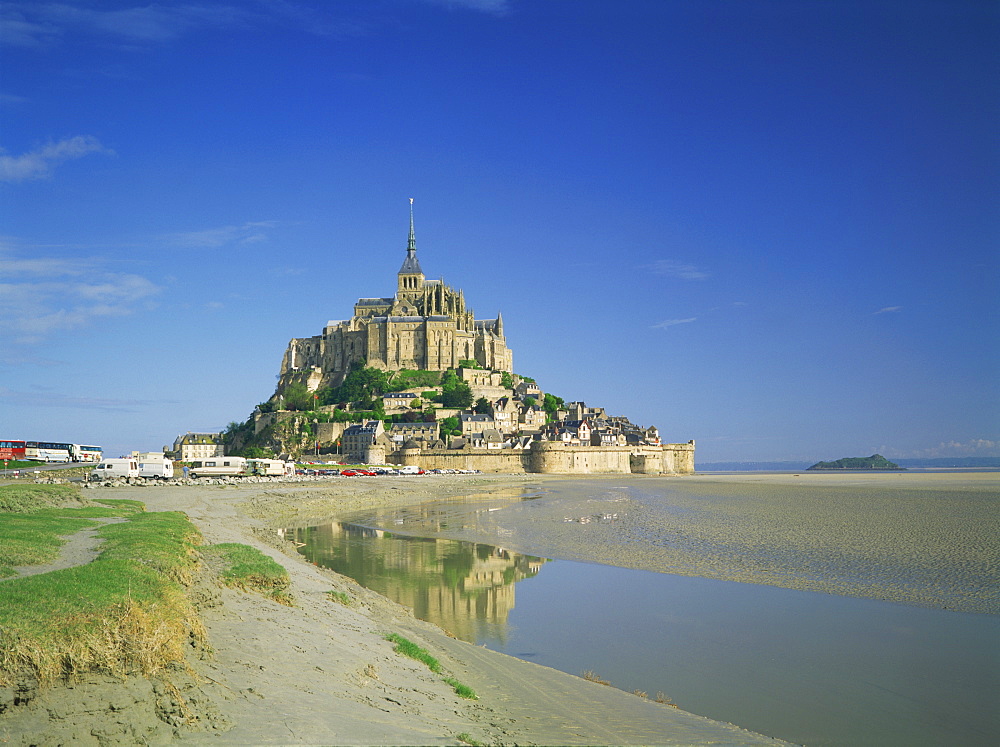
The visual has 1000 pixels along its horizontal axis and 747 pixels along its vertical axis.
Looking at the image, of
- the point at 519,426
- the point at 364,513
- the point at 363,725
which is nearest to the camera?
the point at 363,725

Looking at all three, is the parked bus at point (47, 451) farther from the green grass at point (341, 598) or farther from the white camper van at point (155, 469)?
the green grass at point (341, 598)

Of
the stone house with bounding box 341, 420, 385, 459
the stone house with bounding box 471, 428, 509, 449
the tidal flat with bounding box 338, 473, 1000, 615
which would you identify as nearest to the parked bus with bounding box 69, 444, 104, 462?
the stone house with bounding box 341, 420, 385, 459

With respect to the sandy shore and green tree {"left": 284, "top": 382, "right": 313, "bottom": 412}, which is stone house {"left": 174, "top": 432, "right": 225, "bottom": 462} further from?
the sandy shore

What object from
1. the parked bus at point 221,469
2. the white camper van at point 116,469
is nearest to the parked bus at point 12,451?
the parked bus at point 221,469

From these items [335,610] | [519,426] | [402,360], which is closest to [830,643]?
[335,610]

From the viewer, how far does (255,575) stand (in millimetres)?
13562

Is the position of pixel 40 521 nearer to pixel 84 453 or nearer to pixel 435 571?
pixel 435 571

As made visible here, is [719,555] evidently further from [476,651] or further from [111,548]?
[111,548]

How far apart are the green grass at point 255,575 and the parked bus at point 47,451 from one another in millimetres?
72208

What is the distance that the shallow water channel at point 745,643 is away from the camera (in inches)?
379

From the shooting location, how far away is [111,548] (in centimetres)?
1387

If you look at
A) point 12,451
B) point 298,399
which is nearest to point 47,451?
point 12,451

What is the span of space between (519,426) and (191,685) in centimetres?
9658

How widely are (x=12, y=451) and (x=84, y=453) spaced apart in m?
37.3
